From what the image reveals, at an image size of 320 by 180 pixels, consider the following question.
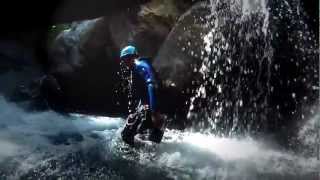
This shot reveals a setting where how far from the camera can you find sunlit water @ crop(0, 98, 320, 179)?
671 cm

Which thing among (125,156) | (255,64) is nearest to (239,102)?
(255,64)

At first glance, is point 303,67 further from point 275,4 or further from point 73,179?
point 73,179

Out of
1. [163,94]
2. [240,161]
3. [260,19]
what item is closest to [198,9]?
[260,19]

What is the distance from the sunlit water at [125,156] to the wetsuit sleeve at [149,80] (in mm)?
967

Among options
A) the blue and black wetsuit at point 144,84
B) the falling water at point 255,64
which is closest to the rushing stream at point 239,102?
the falling water at point 255,64

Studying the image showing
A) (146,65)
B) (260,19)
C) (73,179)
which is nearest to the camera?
(73,179)

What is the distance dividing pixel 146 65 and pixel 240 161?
235 centimetres

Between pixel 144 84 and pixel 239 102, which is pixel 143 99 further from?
pixel 239 102

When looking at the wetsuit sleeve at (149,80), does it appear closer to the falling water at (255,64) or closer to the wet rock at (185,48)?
the wet rock at (185,48)

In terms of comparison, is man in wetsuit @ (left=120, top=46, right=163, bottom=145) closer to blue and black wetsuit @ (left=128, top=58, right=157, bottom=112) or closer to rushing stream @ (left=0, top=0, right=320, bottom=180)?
blue and black wetsuit @ (left=128, top=58, right=157, bottom=112)

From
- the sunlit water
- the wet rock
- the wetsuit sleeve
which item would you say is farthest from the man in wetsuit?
the wet rock

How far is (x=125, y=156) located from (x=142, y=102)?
1002 mm

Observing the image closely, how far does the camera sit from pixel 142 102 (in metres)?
7.65

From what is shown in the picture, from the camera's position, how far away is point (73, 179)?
640 centimetres
